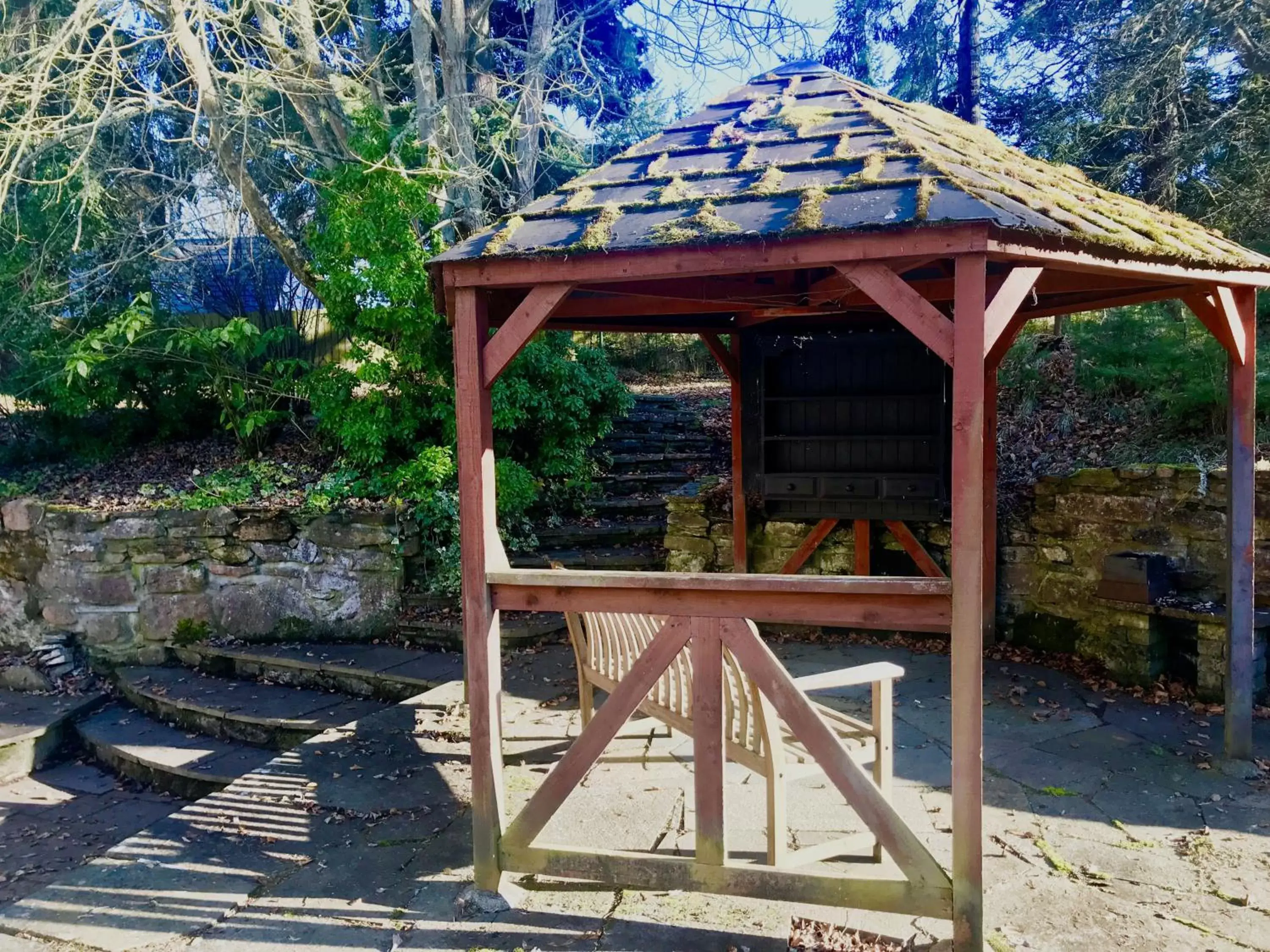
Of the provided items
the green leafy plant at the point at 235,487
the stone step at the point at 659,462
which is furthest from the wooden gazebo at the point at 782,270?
the stone step at the point at 659,462

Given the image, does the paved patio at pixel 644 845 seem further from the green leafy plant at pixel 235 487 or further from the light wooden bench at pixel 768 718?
the green leafy plant at pixel 235 487

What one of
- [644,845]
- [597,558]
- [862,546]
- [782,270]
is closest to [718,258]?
[782,270]

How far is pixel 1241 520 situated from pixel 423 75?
7078 millimetres

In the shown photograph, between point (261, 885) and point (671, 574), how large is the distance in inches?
73.2

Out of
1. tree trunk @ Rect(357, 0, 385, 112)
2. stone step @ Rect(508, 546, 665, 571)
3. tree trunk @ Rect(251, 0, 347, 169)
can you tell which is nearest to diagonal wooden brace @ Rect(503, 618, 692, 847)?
stone step @ Rect(508, 546, 665, 571)

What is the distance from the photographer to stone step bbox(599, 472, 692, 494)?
26.3ft

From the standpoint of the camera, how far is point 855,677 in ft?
9.70

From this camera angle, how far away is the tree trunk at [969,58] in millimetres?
11305

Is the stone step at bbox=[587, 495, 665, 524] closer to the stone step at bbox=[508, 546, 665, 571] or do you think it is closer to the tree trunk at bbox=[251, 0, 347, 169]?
the stone step at bbox=[508, 546, 665, 571]

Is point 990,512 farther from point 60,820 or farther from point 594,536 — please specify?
point 60,820

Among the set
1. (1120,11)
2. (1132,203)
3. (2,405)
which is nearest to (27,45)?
(2,405)

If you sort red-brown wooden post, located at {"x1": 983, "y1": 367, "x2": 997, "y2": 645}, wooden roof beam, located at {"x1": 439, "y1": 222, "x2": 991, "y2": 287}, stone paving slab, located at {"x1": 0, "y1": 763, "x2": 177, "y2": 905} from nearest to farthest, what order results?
wooden roof beam, located at {"x1": 439, "y1": 222, "x2": 991, "y2": 287}, stone paving slab, located at {"x1": 0, "y1": 763, "x2": 177, "y2": 905}, red-brown wooden post, located at {"x1": 983, "y1": 367, "x2": 997, "y2": 645}

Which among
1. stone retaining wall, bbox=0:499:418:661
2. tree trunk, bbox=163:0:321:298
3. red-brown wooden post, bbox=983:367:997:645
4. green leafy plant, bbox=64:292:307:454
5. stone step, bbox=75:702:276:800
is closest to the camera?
stone step, bbox=75:702:276:800

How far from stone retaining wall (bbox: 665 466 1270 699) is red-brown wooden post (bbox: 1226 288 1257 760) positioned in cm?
51
